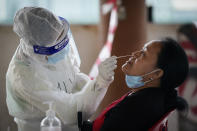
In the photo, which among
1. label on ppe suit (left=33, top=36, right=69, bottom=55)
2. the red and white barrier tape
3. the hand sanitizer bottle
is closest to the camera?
the hand sanitizer bottle

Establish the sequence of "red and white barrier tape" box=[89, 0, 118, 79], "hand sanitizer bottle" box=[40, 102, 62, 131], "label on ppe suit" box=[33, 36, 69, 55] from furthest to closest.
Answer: "red and white barrier tape" box=[89, 0, 118, 79] < "label on ppe suit" box=[33, 36, 69, 55] < "hand sanitizer bottle" box=[40, 102, 62, 131]

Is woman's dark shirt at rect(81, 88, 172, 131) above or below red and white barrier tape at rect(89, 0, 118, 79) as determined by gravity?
below

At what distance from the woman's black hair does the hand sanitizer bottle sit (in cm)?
50

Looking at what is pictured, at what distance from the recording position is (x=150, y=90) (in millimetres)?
1437

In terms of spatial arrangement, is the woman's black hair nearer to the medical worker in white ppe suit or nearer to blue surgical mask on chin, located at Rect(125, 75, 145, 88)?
blue surgical mask on chin, located at Rect(125, 75, 145, 88)

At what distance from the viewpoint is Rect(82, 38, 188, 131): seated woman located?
1387 millimetres

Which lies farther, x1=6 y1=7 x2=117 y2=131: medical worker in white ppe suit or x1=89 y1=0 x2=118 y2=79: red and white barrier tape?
x1=89 y1=0 x2=118 y2=79: red and white barrier tape

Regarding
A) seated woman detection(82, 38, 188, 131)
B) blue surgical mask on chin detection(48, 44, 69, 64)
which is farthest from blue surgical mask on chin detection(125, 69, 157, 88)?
blue surgical mask on chin detection(48, 44, 69, 64)

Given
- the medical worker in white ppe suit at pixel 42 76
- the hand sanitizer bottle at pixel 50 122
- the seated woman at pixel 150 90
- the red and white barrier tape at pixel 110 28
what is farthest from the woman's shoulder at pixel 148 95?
the red and white barrier tape at pixel 110 28

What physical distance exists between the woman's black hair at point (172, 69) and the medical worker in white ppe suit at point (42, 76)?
228mm

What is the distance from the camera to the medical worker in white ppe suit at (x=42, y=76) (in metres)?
1.49

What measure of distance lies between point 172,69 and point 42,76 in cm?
61


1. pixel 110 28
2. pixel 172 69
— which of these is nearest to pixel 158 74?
pixel 172 69

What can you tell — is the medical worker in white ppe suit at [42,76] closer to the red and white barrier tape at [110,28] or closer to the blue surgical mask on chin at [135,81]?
the blue surgical mask on chin at [135,81]
